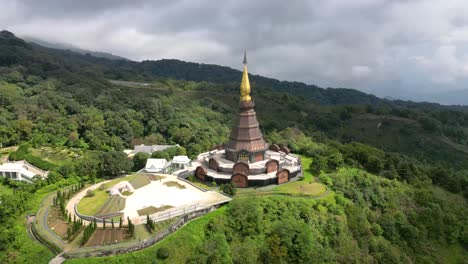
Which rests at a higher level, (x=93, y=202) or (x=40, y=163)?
(x=93, y=202)

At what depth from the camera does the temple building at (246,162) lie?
32719 millimetres

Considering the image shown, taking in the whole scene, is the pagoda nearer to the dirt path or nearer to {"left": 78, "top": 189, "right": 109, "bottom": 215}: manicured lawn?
{"left": 78, "top": 189, "right": 109, "bottom": 215}: manicured lawn

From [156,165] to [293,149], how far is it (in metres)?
19.4

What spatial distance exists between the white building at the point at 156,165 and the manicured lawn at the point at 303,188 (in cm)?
1381

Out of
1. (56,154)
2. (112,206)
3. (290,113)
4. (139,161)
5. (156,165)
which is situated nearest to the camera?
(112,206)

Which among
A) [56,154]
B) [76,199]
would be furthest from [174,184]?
[56,154]

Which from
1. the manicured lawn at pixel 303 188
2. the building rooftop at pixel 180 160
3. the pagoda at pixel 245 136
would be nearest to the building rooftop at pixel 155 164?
the building rooftop at pixel 180 160

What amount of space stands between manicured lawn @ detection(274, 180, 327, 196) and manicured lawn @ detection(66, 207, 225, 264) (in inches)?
325

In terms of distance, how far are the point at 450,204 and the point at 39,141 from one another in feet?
177

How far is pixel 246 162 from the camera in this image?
34.6 metres

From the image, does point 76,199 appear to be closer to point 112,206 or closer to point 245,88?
point 112,206

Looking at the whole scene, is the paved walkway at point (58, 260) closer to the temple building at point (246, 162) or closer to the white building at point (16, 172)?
the temple building at point (246, 162)

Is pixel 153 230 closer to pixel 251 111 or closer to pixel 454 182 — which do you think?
pixel 251 111

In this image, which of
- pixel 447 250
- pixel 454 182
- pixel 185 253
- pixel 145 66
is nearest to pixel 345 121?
pixel 454 182
